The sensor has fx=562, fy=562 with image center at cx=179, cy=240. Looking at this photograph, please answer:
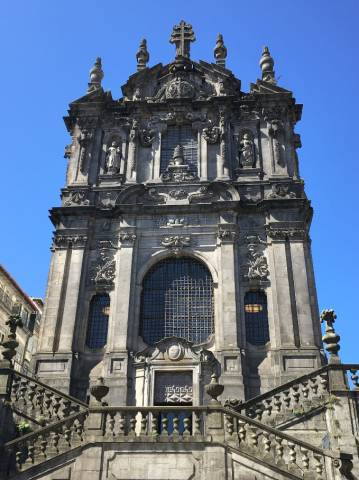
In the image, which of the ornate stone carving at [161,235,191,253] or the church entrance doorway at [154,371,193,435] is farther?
the ornate stone carving at [161,235,191,253]

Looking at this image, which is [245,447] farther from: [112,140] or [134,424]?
[112,140]

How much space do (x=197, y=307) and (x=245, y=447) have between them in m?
8.14

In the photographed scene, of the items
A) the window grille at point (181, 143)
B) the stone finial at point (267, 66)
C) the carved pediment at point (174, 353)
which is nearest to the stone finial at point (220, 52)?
the stone finial at point (267, 66)

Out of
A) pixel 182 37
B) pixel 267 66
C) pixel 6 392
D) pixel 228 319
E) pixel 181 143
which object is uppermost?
pixel 182 37

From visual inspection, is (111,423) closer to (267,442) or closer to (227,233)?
(267,442)

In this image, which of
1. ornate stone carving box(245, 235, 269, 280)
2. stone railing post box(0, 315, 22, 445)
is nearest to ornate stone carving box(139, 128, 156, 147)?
ornate stone carving box(245, 235, 269, 280)

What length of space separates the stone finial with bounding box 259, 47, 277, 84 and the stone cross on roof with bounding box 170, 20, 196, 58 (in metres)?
3.70

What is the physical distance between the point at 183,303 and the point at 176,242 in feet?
7.93

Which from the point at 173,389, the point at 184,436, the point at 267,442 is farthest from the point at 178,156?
the point at 267,442

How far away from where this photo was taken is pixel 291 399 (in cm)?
1555

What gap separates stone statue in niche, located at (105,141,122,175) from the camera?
941 inches

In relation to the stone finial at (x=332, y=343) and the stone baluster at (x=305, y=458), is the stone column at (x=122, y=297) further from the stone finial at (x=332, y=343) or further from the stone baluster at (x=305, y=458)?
the stone baluster at (x=305, y=458)

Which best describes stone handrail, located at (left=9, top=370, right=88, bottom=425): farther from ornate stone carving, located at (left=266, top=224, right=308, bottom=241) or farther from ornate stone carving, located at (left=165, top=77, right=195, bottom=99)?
ornate stone carving, located at (left=165, top=77, right=195, bottom=99)

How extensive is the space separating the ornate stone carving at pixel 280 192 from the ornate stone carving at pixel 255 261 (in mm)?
1964
